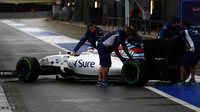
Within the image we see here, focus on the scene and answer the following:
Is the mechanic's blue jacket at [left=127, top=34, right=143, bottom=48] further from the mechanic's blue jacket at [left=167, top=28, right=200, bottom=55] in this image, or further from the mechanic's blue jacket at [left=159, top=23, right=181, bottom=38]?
the mechanic's blue jacket at [left=167, top=28, right=200, bottom=55]

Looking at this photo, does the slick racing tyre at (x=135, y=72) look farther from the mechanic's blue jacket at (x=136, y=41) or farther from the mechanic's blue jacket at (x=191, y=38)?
the mechanic's blue jacket at (x=191, y=38)

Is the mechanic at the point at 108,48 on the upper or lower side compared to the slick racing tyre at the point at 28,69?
upper

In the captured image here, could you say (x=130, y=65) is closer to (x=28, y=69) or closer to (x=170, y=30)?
(x=170, y=30)

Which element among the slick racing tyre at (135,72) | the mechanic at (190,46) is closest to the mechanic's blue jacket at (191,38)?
the mechanic at (190,46)

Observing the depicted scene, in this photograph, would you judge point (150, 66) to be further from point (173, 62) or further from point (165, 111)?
point (165, 111)

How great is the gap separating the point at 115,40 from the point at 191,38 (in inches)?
67.9

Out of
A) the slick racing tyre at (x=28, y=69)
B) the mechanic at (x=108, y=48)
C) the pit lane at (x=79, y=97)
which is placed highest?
the mechanic at (x=108, y=48)

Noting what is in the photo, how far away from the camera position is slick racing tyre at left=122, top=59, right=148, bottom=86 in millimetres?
12695

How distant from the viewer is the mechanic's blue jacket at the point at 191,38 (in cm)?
1293

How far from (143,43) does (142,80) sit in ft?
3.38

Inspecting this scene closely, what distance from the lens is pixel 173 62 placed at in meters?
13.3

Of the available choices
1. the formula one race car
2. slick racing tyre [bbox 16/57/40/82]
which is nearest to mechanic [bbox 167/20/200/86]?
the formula one race car

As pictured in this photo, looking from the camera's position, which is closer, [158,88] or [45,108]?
[45,108]

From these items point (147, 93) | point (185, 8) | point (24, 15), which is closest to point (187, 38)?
point (147, 93)
